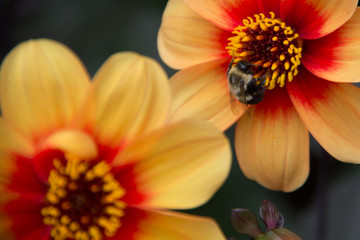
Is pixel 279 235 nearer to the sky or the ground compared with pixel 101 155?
nearer to the ground

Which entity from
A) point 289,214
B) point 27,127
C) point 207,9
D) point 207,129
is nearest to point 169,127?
point 207,129

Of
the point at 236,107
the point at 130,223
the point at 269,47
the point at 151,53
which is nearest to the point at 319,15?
the point at 269,47

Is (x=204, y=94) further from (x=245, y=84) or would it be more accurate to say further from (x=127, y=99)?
(x=127, y=99)

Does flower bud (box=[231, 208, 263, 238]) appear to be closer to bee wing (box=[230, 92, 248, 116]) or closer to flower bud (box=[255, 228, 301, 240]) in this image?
flower bud (box=[255, 228, 301, 240])

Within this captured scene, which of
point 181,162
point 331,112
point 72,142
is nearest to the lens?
point 72,142

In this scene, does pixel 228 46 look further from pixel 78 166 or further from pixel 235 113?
pixel 78 166

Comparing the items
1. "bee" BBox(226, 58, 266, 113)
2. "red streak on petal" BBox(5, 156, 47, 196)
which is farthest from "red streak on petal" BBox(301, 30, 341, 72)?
"red streak on petal" BBox(5, 156, 47, 196)

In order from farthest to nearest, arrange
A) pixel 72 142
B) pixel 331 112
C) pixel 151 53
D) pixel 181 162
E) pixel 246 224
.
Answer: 1. pixel 151 53
2. pixel 331 112
3. pixel 246 224
4. pixel 181 162
5. pixel 72 142
